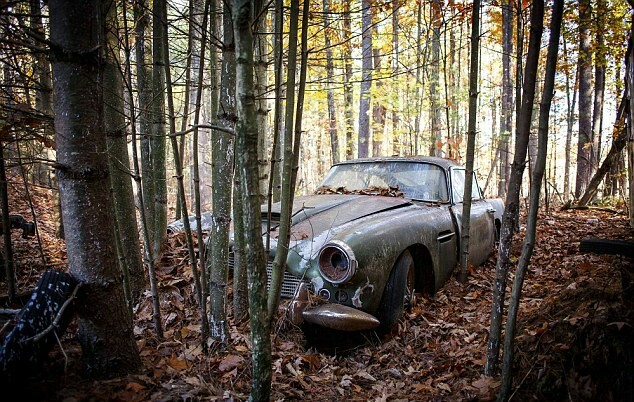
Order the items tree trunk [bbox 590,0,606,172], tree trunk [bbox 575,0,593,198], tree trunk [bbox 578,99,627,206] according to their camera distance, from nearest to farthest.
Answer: tree trunk [bbox 578,99,627,206]
tree trunk [bbox 590,0,606,172]
tree trunk [bbox 575,0,593,198]

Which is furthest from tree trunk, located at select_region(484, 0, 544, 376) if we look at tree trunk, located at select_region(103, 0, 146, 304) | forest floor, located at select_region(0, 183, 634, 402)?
tree trunk, located at select_region(103, 0, 146, 304)

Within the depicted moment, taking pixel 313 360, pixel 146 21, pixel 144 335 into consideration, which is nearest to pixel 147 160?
pixel 146 21

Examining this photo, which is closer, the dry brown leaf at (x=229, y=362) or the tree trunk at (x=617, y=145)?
the dry brown leaf at (x=229, y=362)

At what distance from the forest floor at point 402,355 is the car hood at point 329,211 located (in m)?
0.79

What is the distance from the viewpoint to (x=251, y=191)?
67.4 inches

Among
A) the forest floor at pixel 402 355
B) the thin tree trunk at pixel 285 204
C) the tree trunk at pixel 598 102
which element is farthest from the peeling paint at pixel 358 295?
the tree trunk at pixel 598 102

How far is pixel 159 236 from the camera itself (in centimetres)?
429

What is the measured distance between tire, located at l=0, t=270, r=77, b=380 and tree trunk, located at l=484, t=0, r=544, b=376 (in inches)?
85.2

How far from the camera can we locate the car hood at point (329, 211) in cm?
335

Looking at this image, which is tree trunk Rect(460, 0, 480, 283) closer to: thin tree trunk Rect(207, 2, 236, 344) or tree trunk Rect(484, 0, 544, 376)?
tree trunk Rect(484, 0, 544, 376)

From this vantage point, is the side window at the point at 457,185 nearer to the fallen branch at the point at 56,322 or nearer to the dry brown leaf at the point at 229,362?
the dry brown leaf at the point at 229,362

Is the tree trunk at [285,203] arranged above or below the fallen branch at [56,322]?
above

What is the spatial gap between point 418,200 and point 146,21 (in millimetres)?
3365

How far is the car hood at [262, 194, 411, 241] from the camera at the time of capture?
3352mm
